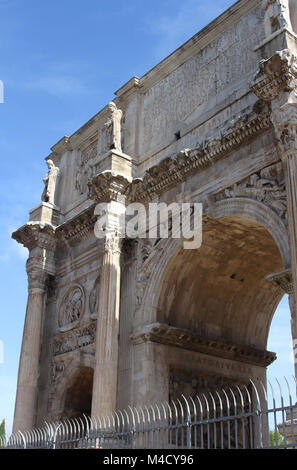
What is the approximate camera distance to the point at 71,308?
15.1m

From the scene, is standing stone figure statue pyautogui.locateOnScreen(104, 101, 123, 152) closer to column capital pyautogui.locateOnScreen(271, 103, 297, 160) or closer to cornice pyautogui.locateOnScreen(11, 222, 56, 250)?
cornice pyautogui.locateOnScreen(11, 222, 56, 250)

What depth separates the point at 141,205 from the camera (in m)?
13.5

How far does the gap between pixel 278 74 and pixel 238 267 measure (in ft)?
15.5

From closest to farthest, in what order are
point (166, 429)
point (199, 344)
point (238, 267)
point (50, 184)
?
point (166, 429) → point (199, 344) → point (238, 267) → point (50, 184)

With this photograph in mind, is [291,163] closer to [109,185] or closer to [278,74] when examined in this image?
[278,74]

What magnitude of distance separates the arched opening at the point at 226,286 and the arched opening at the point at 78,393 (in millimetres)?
2832

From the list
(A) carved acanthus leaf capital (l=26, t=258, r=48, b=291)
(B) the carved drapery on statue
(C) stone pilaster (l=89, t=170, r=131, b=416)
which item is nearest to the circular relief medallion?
(A) carved acanthus leaf capital (l=26, t=258, r=48, b=291)

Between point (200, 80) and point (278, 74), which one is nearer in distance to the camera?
point (278, 74)

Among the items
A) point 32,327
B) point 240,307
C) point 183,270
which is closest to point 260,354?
point 240,307

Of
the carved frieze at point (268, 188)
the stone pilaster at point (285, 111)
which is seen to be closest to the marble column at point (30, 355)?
the carved frieze at point (268, 188)

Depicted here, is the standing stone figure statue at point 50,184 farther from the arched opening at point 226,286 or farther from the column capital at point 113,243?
the arched opening at point 226,286

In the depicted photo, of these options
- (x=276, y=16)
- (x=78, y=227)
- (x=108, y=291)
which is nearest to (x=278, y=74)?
(x=276, y=16)

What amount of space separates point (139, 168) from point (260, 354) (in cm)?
518

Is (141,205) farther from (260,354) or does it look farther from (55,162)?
(55,162)
